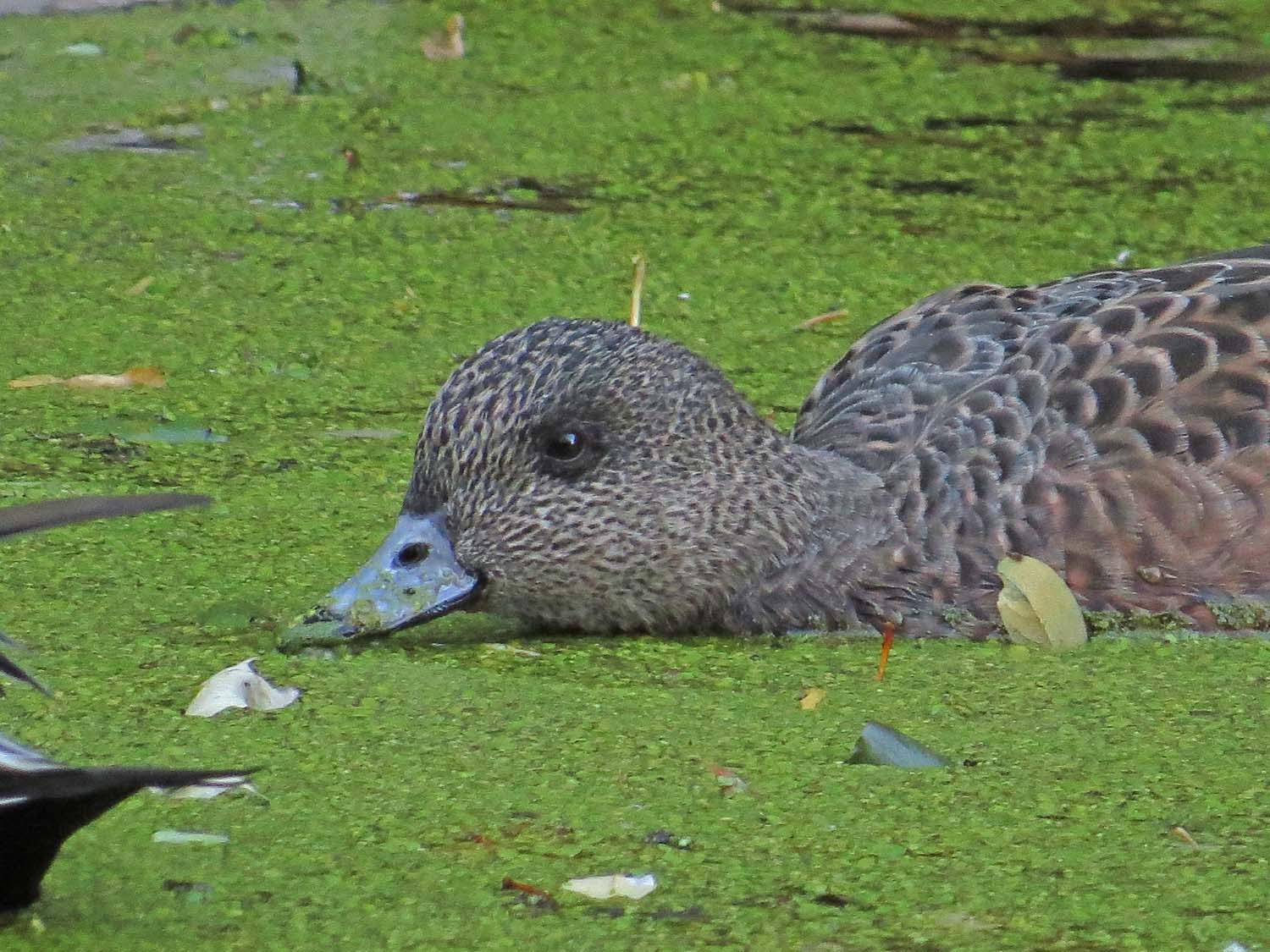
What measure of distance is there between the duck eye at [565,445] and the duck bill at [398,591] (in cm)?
20

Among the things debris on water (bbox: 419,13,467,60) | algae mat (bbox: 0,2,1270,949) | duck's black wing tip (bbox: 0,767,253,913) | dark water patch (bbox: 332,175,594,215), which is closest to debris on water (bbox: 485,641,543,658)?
algae mat (bbox: 0,2,1270,949)

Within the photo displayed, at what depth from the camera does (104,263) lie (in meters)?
5.80

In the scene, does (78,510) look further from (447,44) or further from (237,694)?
(447,44)

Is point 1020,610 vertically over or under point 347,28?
under

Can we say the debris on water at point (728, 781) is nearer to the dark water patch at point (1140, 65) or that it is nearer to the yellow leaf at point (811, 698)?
the yellow leaf at point (811, 698)

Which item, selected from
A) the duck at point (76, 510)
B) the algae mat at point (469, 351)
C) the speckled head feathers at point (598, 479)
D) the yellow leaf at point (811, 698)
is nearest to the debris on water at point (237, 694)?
the algae mat at point (469, 351)

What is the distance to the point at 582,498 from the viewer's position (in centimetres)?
386

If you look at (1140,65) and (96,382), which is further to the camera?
(1140,65)

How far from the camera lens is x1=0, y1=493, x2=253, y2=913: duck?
91.7 inches

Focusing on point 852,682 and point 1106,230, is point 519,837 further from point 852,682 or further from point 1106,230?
point 1106,230

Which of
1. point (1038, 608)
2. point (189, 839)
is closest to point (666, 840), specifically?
point (189, 839)

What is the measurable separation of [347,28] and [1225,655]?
488 cm

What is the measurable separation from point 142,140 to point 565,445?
132 inches

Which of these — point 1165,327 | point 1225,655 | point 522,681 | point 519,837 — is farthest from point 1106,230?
point 519,837
